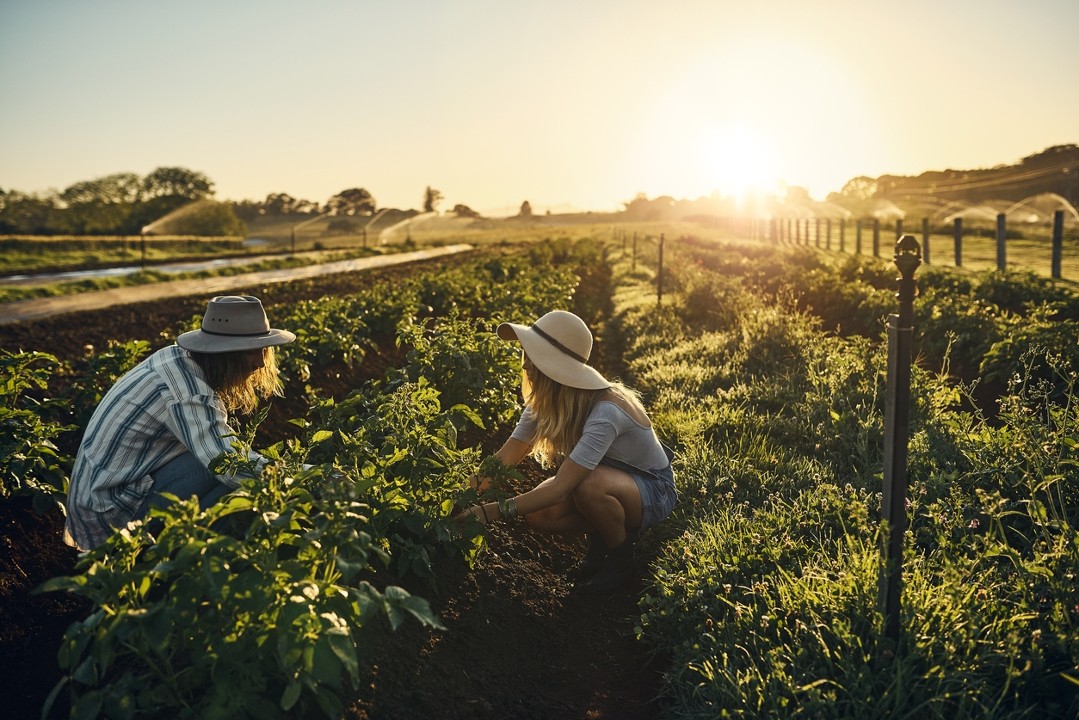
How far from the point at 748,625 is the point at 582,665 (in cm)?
84

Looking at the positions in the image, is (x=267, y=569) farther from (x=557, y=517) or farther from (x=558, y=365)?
(x=557, y=517)

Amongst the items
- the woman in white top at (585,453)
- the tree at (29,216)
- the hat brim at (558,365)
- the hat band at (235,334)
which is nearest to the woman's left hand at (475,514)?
the woman in white top at (585,453)

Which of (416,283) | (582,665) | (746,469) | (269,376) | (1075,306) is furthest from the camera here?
(416,283)

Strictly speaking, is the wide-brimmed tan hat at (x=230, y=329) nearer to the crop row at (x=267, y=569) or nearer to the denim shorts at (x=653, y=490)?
the crop row at (x=267, y=569)

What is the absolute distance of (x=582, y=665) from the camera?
3510 millimetres

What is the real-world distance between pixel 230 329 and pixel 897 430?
2.78 meters

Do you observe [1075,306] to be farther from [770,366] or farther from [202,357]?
[202,357]

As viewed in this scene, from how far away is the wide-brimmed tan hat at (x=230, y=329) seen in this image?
338 cm

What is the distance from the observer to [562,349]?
3.86 meters

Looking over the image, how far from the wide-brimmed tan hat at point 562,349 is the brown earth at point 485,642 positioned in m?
1.10

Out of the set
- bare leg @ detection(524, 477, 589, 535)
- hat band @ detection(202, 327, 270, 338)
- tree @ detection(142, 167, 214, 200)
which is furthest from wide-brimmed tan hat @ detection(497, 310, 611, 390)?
tree @ detection(142, 167, 214, 200)

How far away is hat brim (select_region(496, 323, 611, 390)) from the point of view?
147 inches

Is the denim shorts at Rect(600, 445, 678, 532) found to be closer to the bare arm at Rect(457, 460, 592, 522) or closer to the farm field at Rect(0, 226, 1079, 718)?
the farm field at Rect(0, 226, 1079, 718)

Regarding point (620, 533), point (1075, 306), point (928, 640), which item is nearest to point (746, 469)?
point (620, 533)
